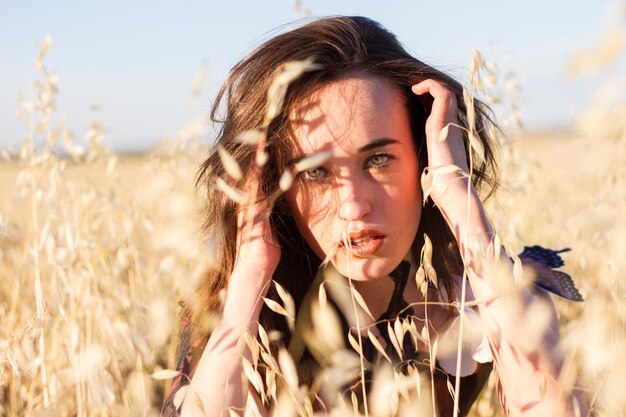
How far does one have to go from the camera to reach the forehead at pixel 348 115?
4.34 feet

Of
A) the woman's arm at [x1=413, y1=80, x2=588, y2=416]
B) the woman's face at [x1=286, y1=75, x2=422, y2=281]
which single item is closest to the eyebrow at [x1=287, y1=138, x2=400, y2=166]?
the woman's face at [x1=286, y1=75, x2=422, y2=281]

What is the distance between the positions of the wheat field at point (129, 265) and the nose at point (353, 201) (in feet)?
0.90

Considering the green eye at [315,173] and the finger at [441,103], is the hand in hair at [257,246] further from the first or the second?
the finger at [441,103]

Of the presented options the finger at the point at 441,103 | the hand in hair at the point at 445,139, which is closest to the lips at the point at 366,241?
the hand in hair at the point at 445,139

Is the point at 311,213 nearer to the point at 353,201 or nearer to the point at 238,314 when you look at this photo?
the point at 353,201

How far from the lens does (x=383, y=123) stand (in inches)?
55.1

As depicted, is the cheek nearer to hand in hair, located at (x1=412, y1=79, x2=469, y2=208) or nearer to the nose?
the nose

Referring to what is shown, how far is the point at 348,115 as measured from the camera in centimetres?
134

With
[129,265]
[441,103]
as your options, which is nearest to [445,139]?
[441,103]

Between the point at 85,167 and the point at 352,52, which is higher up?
the point at 352,52

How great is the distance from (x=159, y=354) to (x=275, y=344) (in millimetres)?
734

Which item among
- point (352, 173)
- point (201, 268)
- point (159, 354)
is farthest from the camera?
point (159, 354)

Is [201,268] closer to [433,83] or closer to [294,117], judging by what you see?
[294,117]

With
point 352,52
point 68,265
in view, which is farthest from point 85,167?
point 352,52
